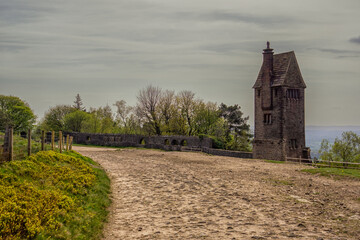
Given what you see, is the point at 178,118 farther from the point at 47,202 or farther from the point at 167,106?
the point at 47,202

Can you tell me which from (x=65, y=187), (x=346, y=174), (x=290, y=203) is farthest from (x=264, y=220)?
(x=346, y=174)

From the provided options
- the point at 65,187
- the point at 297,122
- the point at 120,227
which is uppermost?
the point at 297,122

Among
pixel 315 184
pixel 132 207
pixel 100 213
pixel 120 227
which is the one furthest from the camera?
pixel 315 184

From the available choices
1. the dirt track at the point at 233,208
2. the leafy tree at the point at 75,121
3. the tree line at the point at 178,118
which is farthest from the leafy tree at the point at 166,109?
the dirt track at the point at 233,208

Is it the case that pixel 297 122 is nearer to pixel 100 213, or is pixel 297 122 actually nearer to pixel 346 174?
pixel 346 174

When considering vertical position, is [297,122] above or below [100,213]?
above

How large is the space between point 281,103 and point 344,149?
1681cm

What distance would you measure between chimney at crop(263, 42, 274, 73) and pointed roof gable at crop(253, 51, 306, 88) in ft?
1.78

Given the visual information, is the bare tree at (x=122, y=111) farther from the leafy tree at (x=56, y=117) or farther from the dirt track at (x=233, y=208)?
the dirt track at (x=233, y=208)

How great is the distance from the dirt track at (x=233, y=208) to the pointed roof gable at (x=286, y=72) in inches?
911

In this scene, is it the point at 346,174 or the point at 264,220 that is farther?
the point at 346,174

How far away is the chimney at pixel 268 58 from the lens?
4275 centimetres

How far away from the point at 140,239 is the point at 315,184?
1234 cm

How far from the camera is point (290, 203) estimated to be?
43.8 ft
